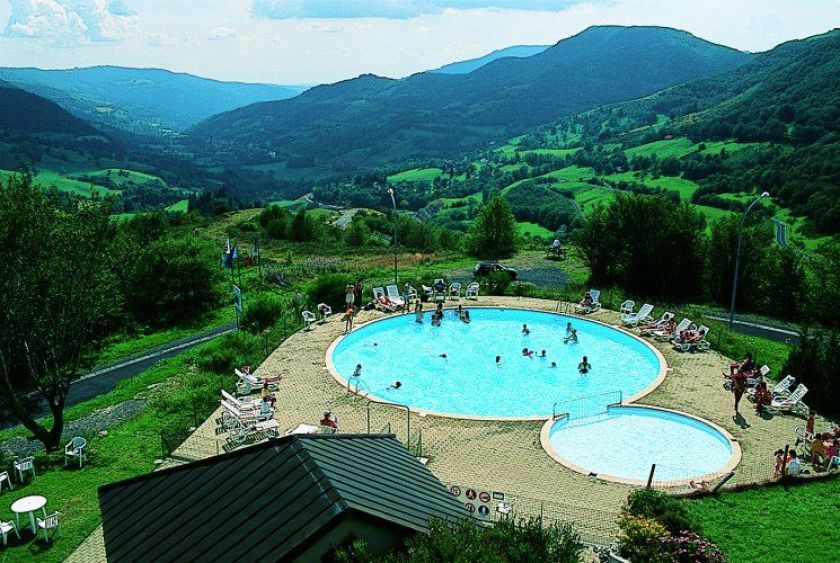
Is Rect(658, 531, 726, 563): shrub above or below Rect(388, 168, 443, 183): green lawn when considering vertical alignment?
above

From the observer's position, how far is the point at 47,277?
1875 centimetres

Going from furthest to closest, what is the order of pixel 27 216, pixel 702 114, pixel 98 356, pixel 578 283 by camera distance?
pixel 702 114
pixel 578 283
pixel 98 356
pixel 27 216

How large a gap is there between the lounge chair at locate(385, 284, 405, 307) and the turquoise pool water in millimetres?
13236

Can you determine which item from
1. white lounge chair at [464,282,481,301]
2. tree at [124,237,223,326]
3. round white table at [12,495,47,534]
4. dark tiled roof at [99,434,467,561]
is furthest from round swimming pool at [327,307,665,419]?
dark tiled roof at [99,434,467,561]

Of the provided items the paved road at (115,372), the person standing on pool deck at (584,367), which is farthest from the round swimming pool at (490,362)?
the paved road at (115,372)

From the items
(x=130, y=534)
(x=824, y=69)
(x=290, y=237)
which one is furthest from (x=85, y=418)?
(x=824, y=69)

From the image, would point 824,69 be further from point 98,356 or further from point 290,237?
point 98,356

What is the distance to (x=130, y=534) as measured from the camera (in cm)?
Answer: 781

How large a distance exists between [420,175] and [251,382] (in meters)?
172

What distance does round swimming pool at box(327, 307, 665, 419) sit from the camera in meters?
24.4

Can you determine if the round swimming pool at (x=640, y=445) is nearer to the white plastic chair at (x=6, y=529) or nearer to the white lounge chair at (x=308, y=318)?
→ the white plastic chair at (x=6, y=529)

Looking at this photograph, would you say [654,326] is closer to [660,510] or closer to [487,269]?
[487,269]

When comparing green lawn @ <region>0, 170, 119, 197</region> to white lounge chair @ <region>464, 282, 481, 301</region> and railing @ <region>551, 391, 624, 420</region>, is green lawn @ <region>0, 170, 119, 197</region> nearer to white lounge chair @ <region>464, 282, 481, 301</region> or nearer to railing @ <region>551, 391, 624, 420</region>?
white lounge chair @ <region>464, 282, 481, 301</region>

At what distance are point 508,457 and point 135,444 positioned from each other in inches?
420
